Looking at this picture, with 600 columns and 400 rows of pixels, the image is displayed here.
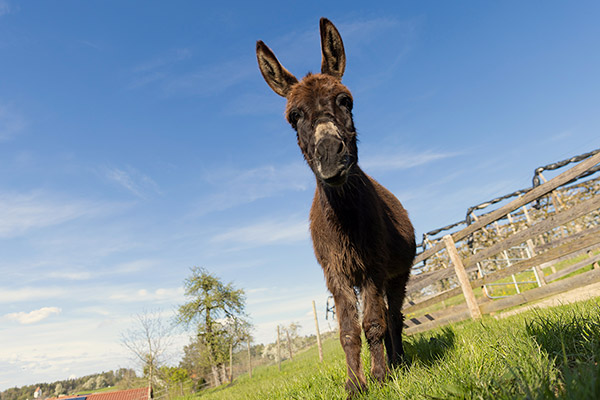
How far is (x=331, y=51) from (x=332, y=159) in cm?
162

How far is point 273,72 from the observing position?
11.6ft

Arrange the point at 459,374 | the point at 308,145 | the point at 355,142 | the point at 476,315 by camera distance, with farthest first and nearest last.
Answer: the point at 476,315, the point at 355,142, the point at 308,145, the point at 459,374

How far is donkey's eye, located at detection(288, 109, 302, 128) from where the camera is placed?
3.05 meters

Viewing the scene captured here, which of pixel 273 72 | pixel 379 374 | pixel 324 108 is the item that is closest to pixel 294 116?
pixel 324 108

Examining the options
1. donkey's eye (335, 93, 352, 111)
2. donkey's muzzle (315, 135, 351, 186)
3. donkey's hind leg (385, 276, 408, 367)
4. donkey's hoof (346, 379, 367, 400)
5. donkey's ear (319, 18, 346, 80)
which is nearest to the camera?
donkey's muzzle (315, 135, 351, 186)

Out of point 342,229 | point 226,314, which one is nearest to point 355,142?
point 342,229

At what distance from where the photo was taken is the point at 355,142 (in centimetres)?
307

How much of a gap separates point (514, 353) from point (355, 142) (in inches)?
80.9

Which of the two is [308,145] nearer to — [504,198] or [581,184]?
[581,184]

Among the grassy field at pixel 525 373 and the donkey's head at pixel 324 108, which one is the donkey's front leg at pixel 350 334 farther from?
the donkey's head at pixel 324 108

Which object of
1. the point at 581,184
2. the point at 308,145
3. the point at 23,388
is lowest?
the point at 23,388

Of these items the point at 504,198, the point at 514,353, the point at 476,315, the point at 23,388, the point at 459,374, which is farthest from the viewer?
the point at 23,388

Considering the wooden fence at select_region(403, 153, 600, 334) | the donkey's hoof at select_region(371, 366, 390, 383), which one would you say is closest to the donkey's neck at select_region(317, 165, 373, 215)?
the donkey's hoof at select_region(371, 366, 390, 383)

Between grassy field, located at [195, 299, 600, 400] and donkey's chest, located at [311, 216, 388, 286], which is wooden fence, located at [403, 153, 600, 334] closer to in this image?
grassy field, located at [195, 299, 600, 400]
